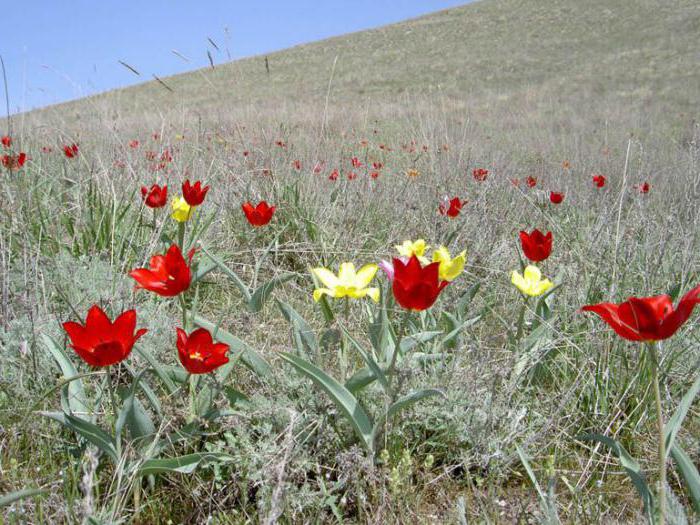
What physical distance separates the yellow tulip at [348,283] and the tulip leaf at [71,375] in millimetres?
561

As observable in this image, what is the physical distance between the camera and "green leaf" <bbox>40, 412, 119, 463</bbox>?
0.98 m

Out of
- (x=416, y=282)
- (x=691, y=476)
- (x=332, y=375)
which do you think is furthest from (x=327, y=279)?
(x=691, y=476)

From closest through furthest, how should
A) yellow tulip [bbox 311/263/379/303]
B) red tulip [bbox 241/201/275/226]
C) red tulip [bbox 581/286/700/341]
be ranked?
red tulip [bbox 581/286/700/341] → yellow tulip [bbox 311/263/379/303] → red tulip [bbox 241/201/275/226]

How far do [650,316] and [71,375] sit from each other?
1.11 m

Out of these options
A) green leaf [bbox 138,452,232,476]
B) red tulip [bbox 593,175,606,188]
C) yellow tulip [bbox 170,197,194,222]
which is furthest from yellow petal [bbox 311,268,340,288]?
red tulip [bbox 593,175,606,188]

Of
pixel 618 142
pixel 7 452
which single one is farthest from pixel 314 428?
pixel 618 142

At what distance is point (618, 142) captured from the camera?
24.3 feet

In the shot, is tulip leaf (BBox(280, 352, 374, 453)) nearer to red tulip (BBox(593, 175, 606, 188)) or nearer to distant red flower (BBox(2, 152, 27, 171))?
distant red flower (BBox(2, 152, 27, 171))

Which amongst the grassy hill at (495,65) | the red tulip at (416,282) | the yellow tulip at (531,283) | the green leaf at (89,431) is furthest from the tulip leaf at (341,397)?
the grassy hill at (495,65)

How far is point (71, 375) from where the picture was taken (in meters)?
1.12

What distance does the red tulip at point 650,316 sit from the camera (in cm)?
78

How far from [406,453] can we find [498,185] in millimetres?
Result: 2527

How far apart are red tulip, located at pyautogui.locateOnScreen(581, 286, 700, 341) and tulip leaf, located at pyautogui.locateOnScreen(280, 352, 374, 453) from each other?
0.49 meters

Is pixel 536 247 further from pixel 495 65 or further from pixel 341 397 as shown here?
pixel 495 65
